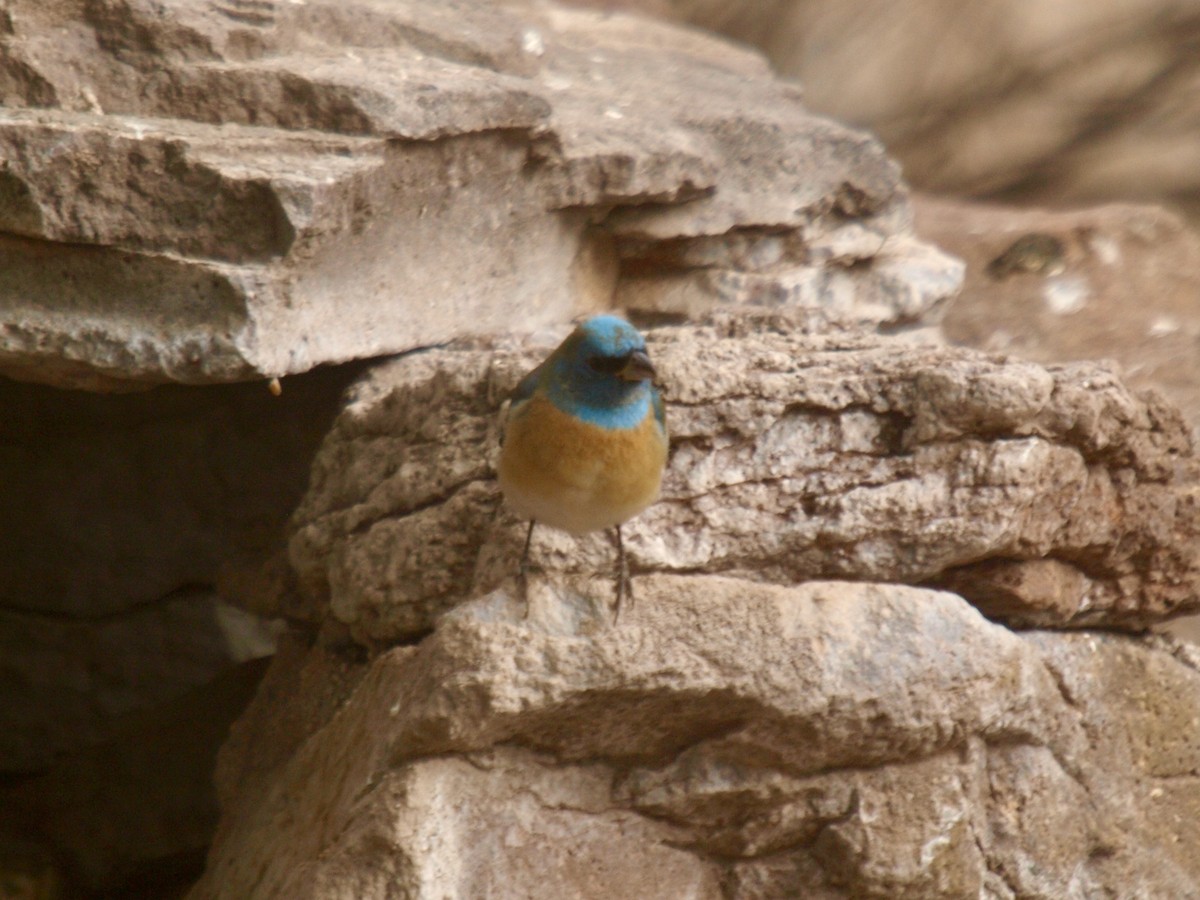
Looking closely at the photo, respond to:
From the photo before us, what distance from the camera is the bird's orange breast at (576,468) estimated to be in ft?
9.22

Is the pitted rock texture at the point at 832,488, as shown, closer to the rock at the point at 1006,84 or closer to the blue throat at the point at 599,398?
the blue throat at the point at 599,398

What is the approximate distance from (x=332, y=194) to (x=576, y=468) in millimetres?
1008

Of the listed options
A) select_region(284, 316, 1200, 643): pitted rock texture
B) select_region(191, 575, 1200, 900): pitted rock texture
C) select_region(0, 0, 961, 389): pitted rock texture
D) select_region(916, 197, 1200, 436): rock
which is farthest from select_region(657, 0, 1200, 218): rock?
select_region(191, 575, 1200, 900): pitted rock texture

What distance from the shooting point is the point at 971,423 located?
3117 mm

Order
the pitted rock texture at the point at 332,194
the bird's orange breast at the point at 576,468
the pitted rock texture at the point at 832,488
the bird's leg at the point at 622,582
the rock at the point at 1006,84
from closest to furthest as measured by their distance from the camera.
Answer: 1. the bird's orange breast at the point at 576,468
2. the bird's leg at the point at 622,582
3. the pitted rock texture at the point at 832,488
4. the pitted rock texture at the point at 332,194
5. the rock at the point at 1006,84

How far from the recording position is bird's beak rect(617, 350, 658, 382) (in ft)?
9.34

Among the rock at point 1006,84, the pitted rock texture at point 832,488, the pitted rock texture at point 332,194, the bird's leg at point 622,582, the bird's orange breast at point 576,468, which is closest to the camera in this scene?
the bird's orange breast at point 576,468

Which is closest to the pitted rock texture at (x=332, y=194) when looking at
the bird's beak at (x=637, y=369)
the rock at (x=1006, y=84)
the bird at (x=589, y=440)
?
the bird at (x=589, y=440)

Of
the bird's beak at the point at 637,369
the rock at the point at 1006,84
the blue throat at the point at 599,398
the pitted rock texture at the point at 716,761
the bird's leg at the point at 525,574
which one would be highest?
the rock at the point at 1006,84

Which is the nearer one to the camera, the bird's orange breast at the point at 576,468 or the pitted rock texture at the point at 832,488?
the bird's orange breast at the point at 576,468

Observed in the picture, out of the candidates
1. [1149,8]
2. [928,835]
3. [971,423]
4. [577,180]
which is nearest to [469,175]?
[577,180]

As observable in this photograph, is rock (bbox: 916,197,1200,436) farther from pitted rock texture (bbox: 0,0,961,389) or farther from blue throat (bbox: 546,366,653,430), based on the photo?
blue throat (bbox: 546,366,653,430)

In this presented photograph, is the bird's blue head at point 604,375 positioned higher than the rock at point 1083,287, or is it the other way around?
the rock at point 1083,287

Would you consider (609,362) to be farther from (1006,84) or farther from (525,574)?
(1006,84)
